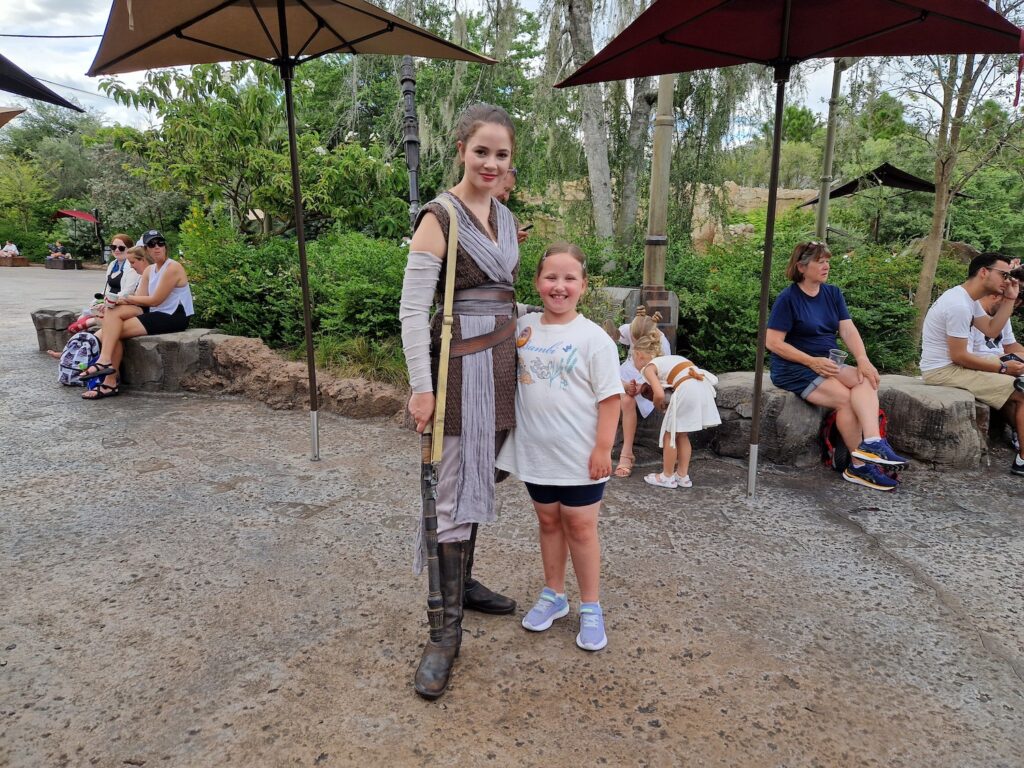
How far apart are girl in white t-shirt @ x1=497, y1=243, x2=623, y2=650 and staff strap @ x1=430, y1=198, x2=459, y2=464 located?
0.32 meters

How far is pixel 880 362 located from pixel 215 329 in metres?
6.48

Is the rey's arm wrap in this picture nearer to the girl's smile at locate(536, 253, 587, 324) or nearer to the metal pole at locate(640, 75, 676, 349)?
the girl's smile at locate(536, 253, 587, 324)

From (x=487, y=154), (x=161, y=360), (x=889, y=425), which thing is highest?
(x=487, y=154)

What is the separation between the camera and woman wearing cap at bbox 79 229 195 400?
5.74 meters

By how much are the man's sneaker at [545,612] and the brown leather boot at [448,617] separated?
32 cm

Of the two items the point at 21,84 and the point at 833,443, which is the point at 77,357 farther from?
the point at 833,443

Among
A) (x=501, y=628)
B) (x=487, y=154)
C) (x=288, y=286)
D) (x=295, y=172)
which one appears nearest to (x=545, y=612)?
(x=501, y=628)

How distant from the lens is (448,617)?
2.19 metres

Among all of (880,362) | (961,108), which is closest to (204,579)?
(880,362)

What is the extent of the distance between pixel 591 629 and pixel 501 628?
353mm

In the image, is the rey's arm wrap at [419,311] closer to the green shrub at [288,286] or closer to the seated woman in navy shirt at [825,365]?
the seated woman in navy shirt at [825,365]

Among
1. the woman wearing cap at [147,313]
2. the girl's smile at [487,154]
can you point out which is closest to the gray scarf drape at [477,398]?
the girl's smile at [487,154]

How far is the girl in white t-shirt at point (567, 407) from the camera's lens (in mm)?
2217

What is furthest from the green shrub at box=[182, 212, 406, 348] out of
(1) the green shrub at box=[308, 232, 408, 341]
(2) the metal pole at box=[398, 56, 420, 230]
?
(2) the metal pole at box=[398, 56, 420, 230]
